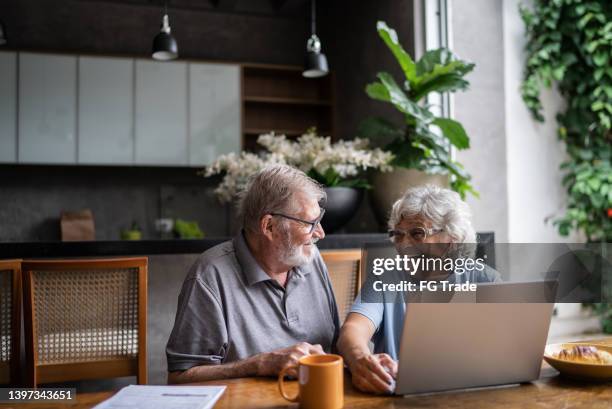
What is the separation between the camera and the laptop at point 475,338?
1.03 m

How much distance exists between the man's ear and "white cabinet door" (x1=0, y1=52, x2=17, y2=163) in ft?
12.1

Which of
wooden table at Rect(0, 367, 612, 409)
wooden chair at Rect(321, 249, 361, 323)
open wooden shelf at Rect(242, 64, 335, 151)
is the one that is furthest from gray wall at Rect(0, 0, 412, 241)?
wooden table at Rect(0, 367, 612, 409)

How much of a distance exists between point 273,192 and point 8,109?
3.80 m

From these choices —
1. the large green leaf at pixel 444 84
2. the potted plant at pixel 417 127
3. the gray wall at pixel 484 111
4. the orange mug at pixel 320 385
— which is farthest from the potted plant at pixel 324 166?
the orange mug at pixel 320 385

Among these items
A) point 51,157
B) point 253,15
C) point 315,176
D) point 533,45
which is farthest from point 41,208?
point 533,45

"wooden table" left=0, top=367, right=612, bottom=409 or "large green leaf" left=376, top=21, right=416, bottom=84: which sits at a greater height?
"large green leaf" left=376, top=21, right=416, bottom=84

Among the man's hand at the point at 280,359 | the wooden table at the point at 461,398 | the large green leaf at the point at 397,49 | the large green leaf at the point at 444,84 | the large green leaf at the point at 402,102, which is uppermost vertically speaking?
the large green leaf at the point at 397,49

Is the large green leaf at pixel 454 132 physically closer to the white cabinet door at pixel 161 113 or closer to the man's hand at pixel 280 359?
the man's hand at pixel 280 359

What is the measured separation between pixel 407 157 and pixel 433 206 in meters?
1.47

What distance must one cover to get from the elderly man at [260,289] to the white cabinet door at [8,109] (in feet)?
11.8

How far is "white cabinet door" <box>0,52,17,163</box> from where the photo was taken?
4.49 m

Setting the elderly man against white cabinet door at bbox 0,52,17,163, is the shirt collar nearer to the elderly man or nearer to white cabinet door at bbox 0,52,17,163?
the elderly man

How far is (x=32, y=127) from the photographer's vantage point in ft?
14.9

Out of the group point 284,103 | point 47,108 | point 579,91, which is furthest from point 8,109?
point 579,91
